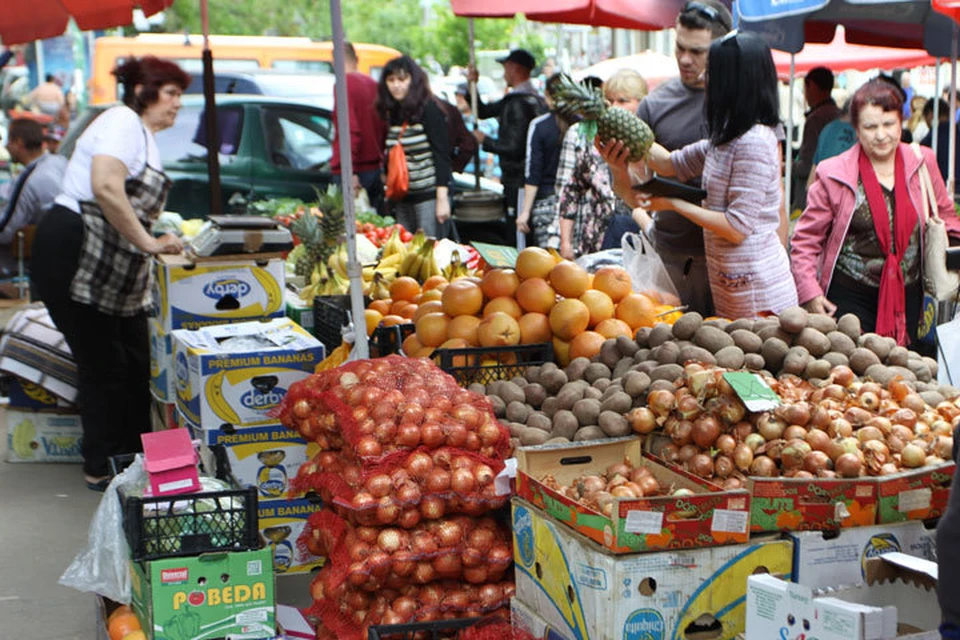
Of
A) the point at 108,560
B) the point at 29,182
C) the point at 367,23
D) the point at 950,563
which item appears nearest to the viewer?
the point at 950,563

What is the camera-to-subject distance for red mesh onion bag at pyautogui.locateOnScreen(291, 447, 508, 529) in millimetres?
3490

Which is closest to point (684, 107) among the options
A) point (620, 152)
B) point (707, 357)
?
point (620, 152)

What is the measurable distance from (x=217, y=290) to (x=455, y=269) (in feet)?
4.09

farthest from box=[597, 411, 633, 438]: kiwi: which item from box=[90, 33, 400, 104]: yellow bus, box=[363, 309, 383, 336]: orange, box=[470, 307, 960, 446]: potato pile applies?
box=[90, 33, 400, 104]: yellow bus

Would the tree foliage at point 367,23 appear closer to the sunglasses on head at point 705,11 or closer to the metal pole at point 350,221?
the sunglasses on head at point 705,11

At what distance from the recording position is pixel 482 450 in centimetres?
368

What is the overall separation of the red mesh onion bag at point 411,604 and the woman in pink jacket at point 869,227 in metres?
2.28

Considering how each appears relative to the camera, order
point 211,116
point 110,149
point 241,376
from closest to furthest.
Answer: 1. point 241,376
2. point 110,149
3. point 211,116

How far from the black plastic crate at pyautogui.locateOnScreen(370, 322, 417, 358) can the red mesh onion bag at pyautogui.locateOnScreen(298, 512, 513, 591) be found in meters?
1.39

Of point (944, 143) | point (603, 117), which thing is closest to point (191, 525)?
point (603, 117)

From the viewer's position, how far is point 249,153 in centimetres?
1181

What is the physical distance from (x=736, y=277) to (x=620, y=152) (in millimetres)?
689

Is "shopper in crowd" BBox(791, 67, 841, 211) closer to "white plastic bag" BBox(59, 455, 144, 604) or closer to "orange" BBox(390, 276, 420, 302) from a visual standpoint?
"orange" BBox(390, 276, 420, 302)

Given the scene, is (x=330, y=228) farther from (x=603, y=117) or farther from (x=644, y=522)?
(x=644, y=522)
